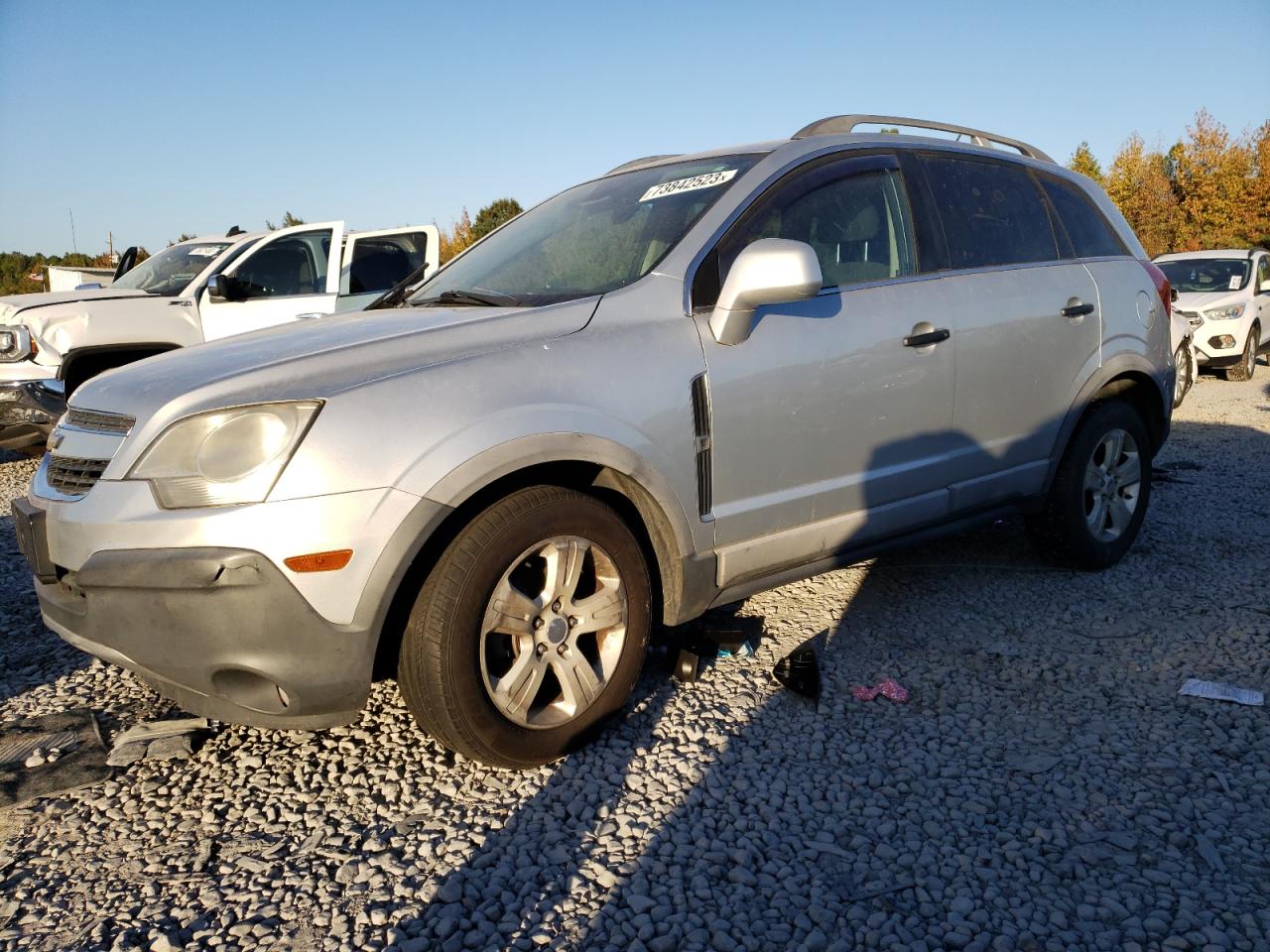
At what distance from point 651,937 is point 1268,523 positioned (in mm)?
4802

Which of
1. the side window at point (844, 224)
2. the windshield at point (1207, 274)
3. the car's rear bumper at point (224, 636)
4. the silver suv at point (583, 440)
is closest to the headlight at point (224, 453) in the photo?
the silver suv at point (583, 440)

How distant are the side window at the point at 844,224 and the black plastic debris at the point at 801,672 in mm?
1372

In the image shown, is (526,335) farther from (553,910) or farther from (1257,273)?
(1257,273)

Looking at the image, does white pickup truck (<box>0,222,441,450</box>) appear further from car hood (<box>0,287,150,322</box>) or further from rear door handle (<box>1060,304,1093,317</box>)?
rear door handle (<box>1060,304,1093,317</box>)

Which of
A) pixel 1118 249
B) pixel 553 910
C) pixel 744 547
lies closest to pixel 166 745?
pixel 553 910

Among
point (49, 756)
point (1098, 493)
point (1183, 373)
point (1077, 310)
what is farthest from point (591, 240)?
point (1183, 373)

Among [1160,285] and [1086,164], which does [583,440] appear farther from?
[1086,164]

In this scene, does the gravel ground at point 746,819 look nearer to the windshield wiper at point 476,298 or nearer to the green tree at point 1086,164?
the windshield wiper at point 476,298

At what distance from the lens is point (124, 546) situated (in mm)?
2395

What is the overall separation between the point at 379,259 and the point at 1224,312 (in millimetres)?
10249

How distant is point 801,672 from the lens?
3387 millimetres

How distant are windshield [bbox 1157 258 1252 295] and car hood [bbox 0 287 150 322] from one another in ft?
39.5

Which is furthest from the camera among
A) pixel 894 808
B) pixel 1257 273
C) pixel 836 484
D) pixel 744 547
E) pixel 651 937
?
pixel 1257 273

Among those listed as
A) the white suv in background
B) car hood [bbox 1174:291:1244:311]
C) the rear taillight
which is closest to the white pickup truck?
the rear taillight
